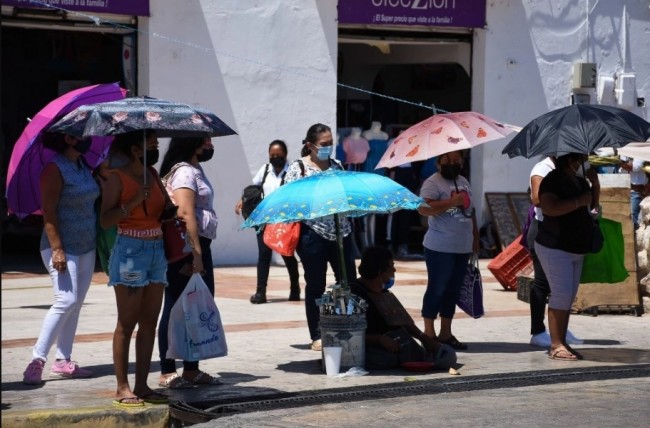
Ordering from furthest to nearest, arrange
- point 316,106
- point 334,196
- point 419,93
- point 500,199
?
1. point 419,93
2. point 500,199
3. point 316,106
4. point 334,196

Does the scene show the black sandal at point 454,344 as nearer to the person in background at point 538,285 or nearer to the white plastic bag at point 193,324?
the person in background at point 538,285

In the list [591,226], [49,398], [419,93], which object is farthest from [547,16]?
[49,398]

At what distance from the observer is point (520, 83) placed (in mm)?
18922

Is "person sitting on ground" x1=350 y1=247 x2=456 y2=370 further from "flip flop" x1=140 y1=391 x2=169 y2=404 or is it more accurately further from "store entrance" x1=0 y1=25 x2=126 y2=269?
"store entrance" x1=0 y1=25 x2=126 y2=269

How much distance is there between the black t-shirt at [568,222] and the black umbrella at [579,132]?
32 centimetres

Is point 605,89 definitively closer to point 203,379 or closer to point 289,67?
point 289,67

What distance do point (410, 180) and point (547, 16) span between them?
11.0 feet

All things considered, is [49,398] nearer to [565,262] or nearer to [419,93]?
[565,262]

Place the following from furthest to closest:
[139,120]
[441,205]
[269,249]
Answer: [269,249] < [441,205] < [139,120]

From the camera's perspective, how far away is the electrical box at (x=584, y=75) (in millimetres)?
19188

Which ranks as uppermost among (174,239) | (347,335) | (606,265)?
(174,239)

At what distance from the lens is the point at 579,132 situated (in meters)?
8.86

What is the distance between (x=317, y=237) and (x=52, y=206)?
6.79 feet

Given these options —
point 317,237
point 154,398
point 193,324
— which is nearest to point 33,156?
point 193,324
